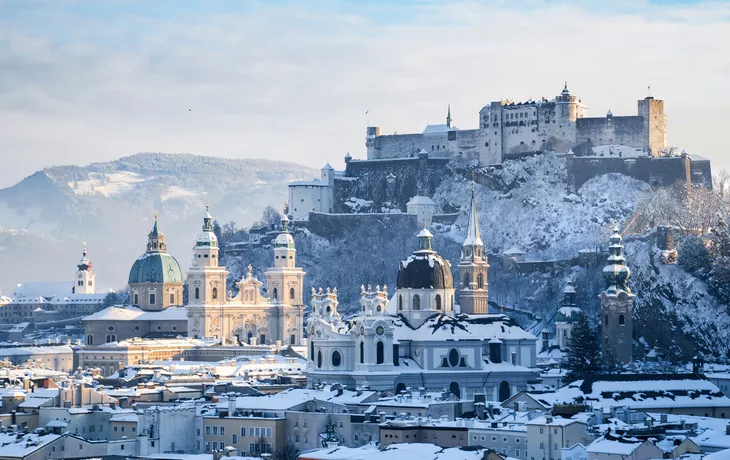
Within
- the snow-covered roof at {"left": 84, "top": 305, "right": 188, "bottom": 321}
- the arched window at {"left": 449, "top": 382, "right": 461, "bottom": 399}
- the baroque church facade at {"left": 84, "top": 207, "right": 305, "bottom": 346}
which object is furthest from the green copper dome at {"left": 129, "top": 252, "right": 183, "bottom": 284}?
the arched window at {"left": 449, "top": 382, "right": 461, "bottom": 399}

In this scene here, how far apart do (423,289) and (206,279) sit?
37441mm

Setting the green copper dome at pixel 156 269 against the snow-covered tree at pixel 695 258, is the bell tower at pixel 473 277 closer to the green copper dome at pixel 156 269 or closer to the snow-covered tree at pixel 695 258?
the snow-covered tree at pixel 695 258

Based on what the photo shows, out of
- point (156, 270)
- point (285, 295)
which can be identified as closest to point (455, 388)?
point (285, 295)

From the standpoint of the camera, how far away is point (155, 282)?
190250mm

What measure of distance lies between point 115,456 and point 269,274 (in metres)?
80.4

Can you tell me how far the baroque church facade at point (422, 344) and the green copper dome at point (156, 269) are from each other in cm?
4378

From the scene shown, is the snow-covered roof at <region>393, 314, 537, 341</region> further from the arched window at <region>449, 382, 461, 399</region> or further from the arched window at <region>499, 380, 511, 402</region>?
the arched window at <region>499, 380, 511, 402</region>

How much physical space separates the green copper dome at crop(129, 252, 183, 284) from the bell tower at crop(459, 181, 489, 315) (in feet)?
119

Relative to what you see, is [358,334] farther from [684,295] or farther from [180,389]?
[684,295]

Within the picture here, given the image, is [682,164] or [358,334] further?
[682,164]

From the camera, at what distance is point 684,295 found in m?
171

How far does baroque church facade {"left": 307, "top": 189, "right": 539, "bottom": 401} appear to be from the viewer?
136 m

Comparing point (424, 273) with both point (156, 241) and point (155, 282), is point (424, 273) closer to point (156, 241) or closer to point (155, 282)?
point (155, 282)

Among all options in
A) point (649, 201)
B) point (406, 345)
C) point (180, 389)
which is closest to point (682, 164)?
point (649, 201)
